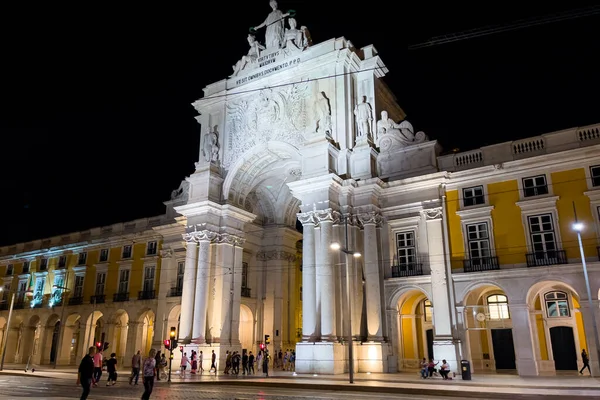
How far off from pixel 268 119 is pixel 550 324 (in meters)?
21.7

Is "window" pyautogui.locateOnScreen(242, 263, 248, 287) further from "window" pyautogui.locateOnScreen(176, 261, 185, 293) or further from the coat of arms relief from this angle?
the coat of arms relief

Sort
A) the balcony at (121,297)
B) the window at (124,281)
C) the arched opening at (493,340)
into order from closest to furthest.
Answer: the arched opening at (493,340), the balcony at (121,297), the window at (124,281)

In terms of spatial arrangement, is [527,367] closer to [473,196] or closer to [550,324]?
[550,324]

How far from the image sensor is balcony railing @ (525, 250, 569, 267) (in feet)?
76.9

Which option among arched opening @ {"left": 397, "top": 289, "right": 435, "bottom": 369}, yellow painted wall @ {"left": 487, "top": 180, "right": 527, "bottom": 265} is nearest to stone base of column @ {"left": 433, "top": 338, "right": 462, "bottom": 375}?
arched opening @ {"left": 397, "top": 289, "right": 435, "bottom": 369}

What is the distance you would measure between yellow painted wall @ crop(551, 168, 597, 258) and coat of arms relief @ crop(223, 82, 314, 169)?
15.0 m

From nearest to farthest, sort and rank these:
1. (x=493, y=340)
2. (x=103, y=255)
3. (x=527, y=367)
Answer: (x=527, y=367), (x=493, y=340), (x=103, y=255)

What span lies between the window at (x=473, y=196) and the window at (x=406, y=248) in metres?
3.51

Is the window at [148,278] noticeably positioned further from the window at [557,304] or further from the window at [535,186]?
the window at [557,304]

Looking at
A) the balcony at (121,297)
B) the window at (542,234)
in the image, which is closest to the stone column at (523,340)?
the window at (542,234)

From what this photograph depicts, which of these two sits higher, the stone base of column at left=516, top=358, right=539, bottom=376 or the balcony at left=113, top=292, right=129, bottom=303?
the balcony at left=113, top=292, right=129, bottom=303

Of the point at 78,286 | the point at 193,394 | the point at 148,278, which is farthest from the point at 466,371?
the point at 78,286

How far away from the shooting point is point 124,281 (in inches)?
1646

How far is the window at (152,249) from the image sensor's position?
4069 cm
